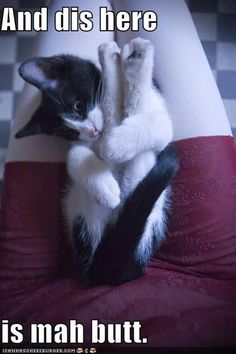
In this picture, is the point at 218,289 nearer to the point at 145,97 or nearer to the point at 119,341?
the point at 119,341

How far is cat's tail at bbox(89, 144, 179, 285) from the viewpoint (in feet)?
1.98

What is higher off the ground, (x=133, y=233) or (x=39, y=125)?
(x=39, y=125)

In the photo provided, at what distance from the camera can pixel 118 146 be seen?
57 cm

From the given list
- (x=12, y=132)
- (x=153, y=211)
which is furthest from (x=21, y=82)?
(x=153, y=211)

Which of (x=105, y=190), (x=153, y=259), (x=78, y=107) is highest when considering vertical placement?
(x=78, y=107)

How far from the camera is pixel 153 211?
634 millimetres

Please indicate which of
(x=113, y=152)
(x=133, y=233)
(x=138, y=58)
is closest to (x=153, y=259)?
(x=133, y=233)

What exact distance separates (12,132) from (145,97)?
230mm

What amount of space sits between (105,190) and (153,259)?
155mm

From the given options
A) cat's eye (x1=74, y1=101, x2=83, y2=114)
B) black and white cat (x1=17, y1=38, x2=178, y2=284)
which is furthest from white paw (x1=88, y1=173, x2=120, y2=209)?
cat's eye (x1=74, y1=101, x2=83, y2=114)

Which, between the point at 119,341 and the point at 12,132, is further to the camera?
the point at 12,132

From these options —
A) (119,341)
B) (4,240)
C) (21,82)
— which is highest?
(21,82)

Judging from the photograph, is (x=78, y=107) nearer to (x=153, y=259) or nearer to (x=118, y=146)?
(x=118, y=146)

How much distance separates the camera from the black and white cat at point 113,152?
0.58 m
